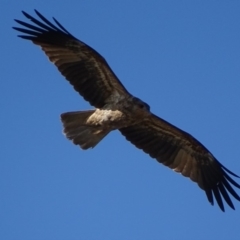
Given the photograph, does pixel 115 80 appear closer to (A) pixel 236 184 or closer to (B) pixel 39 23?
(B) pixel 39 23

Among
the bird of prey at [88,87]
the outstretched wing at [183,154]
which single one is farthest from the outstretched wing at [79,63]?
the outstretched wing at [183,154]

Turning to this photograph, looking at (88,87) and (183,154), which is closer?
(88,87)

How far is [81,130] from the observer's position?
15.4 m

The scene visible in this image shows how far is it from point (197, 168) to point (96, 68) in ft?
8.47

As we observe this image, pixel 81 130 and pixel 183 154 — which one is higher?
pixel 183 154

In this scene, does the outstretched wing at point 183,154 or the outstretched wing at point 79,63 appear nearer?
the outstretched wing at point 79,63

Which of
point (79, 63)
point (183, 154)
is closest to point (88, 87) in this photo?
point (79, 63)

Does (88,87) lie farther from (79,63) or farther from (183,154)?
(183,154)

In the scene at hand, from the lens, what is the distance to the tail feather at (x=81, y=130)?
15.3 m

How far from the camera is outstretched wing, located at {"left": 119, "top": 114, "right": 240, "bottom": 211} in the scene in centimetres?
1631

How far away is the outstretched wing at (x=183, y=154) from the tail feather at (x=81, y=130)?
3.16ft

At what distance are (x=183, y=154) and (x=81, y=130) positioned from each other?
81.8 inches

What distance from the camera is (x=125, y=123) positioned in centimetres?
1521

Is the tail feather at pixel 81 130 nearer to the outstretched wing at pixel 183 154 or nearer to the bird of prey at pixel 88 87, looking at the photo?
the bird of prey at pixel 88 87
